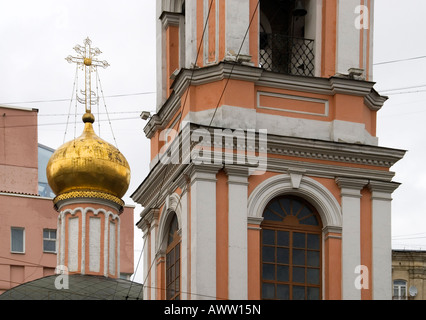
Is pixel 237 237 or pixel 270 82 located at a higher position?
pixel 270 82

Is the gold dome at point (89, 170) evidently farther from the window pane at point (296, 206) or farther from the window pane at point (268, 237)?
the window pane at point (268, 237)

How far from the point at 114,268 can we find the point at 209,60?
46.4 feet

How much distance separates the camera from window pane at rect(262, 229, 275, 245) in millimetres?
25391

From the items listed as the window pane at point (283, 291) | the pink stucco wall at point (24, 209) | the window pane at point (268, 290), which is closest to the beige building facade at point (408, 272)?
the window pane at point (283, 291)

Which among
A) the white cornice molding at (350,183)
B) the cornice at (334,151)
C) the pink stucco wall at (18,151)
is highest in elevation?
the pink stucco wall at (18,151)

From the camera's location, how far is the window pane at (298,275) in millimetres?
25328

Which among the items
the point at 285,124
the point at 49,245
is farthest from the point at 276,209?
the point at 49,245

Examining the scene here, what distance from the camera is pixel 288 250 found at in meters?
25.5

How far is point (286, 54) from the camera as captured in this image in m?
27.4

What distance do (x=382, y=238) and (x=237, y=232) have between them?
224 centimetres

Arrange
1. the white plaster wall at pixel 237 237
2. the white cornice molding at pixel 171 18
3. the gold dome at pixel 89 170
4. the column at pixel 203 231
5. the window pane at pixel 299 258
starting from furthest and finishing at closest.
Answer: the gold dome at pixel 89 170 → the white cornice molding at pixel 171 18 → the window pane at pixel 299 258 → the white plaster wall at pixel 237 237 → the column at pixel 203 231

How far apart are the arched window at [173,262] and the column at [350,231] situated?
2464mm

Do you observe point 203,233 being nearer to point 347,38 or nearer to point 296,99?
point 296,99
